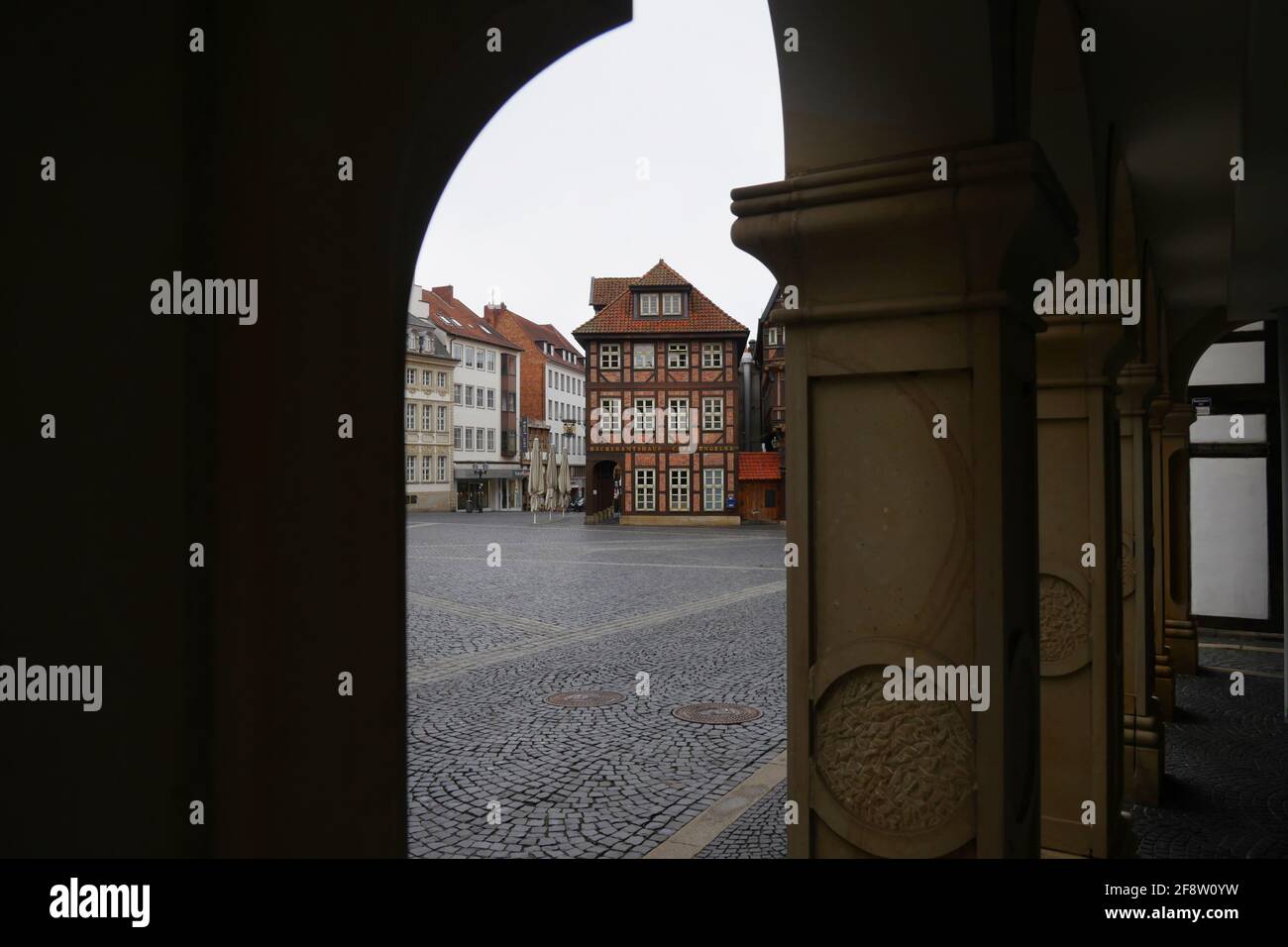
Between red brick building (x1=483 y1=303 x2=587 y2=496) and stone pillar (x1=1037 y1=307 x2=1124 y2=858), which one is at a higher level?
red brick building (x1=483 y1=303 x2=587 y2=496)

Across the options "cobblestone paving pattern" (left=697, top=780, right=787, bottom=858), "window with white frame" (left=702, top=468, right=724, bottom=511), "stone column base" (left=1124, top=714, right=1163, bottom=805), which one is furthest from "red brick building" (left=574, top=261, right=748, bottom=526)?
"cobblestone paving pattern" (left=697, top=780, right=787, bottom=858)

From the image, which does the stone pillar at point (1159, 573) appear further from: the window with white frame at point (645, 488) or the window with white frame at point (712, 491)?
the window with white frame at point (645, 488)

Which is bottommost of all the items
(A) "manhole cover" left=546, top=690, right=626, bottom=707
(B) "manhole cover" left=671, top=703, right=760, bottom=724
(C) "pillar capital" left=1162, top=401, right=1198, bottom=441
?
(B) "manhole cover" left=671, top=703, right=760, bottom=724

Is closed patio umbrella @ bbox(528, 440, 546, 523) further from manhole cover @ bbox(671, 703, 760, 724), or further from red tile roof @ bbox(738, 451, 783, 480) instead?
manhole cover @ bbox(671, 703, 760, 724)

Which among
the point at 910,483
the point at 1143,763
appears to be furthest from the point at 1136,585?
the point at 910,483

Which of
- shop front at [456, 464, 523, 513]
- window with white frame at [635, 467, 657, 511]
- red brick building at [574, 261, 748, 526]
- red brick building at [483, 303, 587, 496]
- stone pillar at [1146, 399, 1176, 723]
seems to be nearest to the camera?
stone pillar at [1146, 399, 1176, 723]

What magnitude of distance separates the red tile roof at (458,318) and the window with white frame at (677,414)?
838 inches

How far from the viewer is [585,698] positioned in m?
7.98

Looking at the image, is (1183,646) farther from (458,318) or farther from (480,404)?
(458,318)

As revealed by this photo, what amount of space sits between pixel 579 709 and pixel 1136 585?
14.7 ft

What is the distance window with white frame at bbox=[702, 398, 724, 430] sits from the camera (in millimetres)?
38375

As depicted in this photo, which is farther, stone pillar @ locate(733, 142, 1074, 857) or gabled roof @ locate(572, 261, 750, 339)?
gabled roof @ locate(572, 261, 750, 339)

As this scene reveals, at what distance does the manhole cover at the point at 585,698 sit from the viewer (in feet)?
25.5

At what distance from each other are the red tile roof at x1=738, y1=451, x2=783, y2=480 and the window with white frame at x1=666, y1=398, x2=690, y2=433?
2856mm
